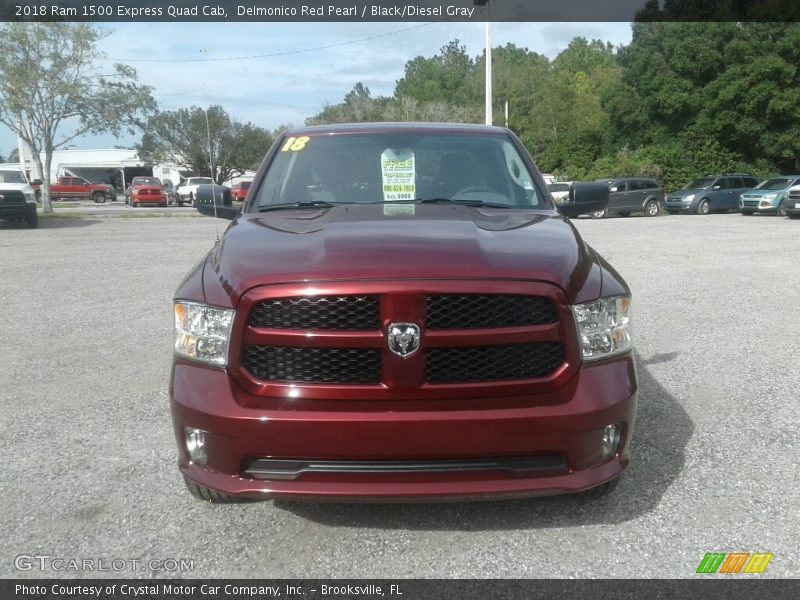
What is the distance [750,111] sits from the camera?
35.7 metres

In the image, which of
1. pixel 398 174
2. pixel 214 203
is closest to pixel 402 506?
pixel 398 174

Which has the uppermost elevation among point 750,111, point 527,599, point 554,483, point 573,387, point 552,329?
point 750,111

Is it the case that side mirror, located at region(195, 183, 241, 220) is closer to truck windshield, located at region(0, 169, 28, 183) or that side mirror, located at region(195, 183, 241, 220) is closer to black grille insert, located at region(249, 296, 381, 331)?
black grille insert, located at region(249, 296, 381, 331)

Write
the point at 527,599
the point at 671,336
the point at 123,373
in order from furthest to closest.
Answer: the point at 671,336, the point at 123,373, the point at 527,599

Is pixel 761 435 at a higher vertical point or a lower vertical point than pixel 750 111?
lower

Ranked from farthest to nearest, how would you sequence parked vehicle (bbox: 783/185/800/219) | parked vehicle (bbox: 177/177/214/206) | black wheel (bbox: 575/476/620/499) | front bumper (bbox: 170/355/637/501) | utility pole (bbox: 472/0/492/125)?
parked vehicle (bbox: 177/177/214/206)
utility pole (bbox: 472/0/492/125)
parked vehicle (bbox: 783/185/800/219)
black wheel (bbox: 575/476/620/499)
front bumper (bbox: 170/355/637/501)

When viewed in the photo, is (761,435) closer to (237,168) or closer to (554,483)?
(554,483)

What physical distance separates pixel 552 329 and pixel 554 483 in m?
0.57

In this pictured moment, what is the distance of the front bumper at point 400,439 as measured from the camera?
2.53m

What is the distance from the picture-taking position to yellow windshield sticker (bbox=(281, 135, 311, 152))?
426 cm

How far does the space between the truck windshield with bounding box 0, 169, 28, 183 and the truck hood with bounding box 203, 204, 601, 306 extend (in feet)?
66.9

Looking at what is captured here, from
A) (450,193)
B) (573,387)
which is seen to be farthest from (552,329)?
(450,193)

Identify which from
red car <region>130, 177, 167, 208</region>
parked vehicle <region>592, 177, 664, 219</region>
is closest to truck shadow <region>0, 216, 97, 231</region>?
red car <region>130, 177, 167, 208</region>

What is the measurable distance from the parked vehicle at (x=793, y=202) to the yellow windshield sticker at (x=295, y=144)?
2378cm
